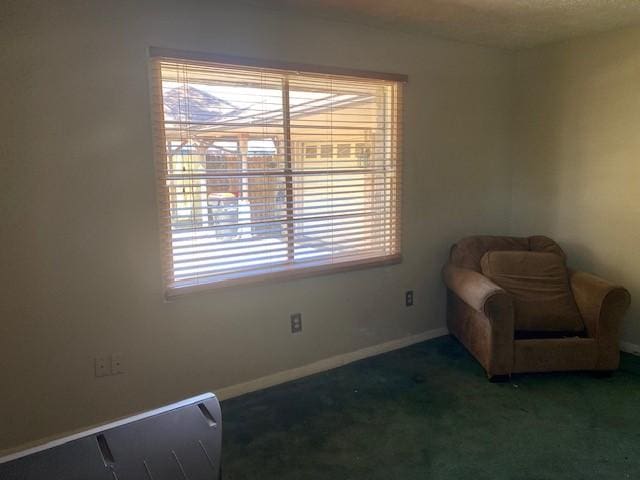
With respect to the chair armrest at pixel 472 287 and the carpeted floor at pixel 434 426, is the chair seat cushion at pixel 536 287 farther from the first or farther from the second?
the carpeted floor at pixel 434 426

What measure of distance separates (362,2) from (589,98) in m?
1.98

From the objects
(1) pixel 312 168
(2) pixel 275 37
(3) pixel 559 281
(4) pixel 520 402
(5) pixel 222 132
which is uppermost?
(2) pixel 275 37

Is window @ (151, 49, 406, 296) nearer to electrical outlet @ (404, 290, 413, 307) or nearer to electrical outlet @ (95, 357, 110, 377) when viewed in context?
electrical outlet @ (404, 290, 413, 307)

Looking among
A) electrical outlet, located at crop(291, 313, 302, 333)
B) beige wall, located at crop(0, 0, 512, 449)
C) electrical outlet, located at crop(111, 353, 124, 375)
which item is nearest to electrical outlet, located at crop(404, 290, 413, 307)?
beige wall, located at crop(0, 0, 512, 449)

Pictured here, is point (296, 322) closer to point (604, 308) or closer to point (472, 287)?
point (472, 287)

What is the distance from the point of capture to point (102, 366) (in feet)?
7.86

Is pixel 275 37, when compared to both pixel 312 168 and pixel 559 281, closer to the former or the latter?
pixel 312 168

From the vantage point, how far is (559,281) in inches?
125

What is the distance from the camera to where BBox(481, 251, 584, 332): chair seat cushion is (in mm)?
3035

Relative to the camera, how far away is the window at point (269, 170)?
2.49 meters

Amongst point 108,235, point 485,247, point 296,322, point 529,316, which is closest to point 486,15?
point 485,247

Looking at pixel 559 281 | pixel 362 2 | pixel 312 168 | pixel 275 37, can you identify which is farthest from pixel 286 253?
pixel 559 281

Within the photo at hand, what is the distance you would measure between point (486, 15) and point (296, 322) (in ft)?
7.42

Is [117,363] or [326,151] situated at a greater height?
[326,151]
